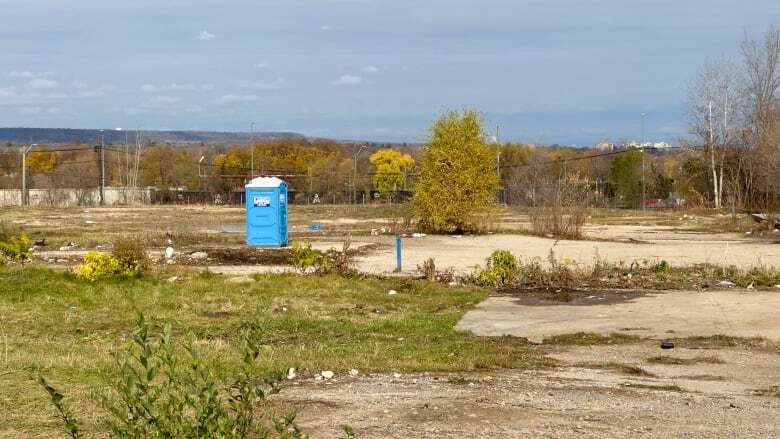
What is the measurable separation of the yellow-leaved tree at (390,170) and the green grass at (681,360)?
4664cm

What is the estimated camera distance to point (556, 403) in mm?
8141

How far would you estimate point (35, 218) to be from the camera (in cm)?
4406

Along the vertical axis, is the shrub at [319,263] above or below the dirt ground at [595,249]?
above

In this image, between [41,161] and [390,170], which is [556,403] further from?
[41,161]

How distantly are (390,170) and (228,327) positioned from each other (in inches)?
2264

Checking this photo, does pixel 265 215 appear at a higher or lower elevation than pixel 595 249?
higher

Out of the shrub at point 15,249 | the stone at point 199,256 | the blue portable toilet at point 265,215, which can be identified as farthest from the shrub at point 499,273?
the blue portable toilet at point 265,215

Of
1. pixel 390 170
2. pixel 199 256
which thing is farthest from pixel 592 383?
pixel 390 170

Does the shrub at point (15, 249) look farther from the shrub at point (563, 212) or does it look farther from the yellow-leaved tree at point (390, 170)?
the yellow-leaved tree at point (390, 170)

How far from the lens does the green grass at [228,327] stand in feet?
29.6

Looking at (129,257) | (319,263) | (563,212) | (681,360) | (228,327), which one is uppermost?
(563,212)

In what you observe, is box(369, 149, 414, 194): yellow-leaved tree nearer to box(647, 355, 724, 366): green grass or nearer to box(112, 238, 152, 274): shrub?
box(112, 238, 152, 274): shrub

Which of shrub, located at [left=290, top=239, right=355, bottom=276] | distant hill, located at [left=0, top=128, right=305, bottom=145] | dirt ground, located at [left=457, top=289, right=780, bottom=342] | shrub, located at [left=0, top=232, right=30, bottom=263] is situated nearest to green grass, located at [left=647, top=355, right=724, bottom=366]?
dirt ground, located at [left=457, top=289, right=780, bottom=342]

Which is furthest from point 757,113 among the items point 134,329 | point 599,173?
point 134,329
